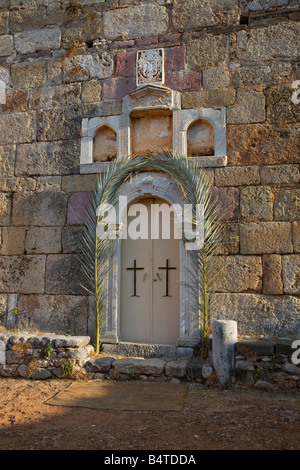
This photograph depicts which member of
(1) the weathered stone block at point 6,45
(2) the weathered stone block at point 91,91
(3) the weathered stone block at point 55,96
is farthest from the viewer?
(1) the weathered stone block at point 6,45

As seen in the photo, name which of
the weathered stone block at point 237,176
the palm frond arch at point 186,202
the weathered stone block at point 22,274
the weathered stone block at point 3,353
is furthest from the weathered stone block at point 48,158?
the weathered stone block at point 3,353

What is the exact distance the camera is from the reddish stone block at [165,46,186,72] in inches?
220

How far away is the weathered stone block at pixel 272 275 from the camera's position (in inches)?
193

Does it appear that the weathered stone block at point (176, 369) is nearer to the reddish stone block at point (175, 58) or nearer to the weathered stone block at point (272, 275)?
the weathered stone block at point (272, 275)

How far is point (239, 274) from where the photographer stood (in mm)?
5012

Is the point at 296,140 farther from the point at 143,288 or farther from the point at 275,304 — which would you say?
the point at 143,288

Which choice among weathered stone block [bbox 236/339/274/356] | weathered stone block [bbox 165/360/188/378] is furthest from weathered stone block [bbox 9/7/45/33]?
weathered stone block [bbox 236/339/274/356]

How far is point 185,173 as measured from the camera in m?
5.18

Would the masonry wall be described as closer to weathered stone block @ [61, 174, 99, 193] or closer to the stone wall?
weathered stone block @ [61, 174, 99, 193]

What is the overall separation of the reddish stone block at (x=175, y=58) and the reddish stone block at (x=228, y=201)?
1.82 m

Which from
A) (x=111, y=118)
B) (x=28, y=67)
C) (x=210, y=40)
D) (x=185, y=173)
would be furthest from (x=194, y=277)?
(x=28, y=67)

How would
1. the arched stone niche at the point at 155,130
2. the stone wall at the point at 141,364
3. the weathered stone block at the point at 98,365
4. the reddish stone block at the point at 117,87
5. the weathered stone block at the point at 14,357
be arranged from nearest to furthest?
the stone wall at the point at 141,364, the weathered stone block at the point at 98,365, the weathered stone block at the point at 14,357, the arched stone niche at the point at 155,130, the reddish stone block at the point at 117,87

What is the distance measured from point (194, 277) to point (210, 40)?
10.5 ft

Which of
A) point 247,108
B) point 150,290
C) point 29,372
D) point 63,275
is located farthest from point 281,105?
point 29,372
